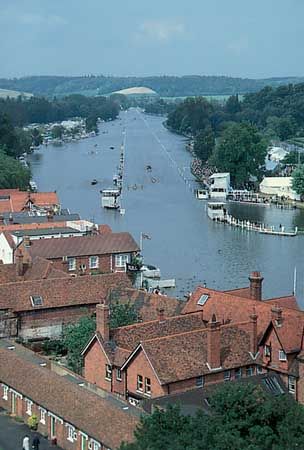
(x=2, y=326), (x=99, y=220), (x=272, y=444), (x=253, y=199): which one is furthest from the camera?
(x=253, y=199)

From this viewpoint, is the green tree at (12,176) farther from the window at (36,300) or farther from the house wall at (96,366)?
the house wall at (96,366)

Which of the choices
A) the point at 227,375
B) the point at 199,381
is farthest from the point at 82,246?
the point at 199,381

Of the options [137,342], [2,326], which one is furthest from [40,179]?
[137,342]

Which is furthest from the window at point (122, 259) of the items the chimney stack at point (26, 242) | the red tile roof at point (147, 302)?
the red tile roof at point (147, 302)

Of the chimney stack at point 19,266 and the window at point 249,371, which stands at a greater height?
the chimney stack at point 19,266

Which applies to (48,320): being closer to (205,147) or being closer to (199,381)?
(199,381)

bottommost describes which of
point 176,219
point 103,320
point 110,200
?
point 176,219

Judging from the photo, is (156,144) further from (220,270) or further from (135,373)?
(135,373)
